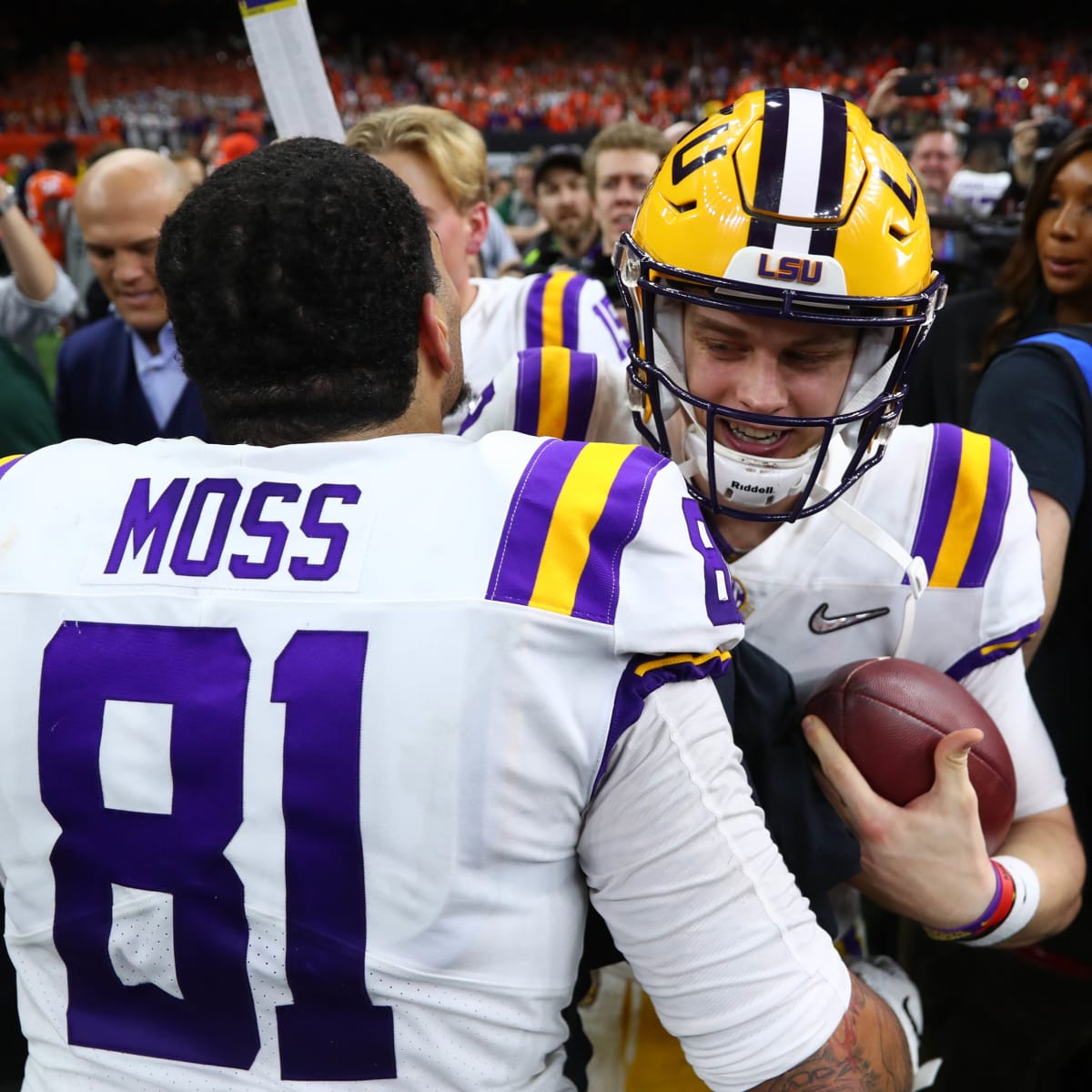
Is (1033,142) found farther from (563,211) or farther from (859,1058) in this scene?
(859,1058)

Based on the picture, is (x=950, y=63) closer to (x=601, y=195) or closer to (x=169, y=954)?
(x=601, y=195)

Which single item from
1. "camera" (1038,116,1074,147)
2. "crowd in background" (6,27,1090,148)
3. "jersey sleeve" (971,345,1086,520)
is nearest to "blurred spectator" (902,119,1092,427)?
"jersey sleeve" (971,345,1086,520)

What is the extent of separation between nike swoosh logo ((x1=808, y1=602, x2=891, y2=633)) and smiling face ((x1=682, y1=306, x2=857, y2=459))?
22 cm

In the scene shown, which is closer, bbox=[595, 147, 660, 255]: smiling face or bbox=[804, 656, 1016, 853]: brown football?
bbox=[804, 656, 1016, 853]: brown football

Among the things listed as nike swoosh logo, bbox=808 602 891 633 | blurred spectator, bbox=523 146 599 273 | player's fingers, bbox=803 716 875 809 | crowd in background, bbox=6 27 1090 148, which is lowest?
crowd in background, bbox=6 27 1090 148

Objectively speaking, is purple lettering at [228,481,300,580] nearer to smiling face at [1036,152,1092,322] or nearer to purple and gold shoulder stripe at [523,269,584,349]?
purple and gold shoulder stripe at [523,269,584,349]

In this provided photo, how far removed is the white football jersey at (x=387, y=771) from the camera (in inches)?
39.3

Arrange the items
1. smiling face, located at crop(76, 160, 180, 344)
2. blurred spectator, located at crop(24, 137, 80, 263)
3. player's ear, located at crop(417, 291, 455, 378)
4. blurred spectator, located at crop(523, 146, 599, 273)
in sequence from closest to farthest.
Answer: player's ear, located at crop(417, 291, 455, 378) < smiling face, located at crop(76, 160, 180, 344) < blurred spectator, located at crop(523, 146, 599, 273) < blurred spectator, located at crop(24, 137, 80, 263)

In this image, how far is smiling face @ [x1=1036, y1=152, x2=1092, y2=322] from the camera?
2590mm

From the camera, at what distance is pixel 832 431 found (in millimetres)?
1500

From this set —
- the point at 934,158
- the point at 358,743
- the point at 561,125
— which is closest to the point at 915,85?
the point at 934,158

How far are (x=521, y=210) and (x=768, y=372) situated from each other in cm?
897

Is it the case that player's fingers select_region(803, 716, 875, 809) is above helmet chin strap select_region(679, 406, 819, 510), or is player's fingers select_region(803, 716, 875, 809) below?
below

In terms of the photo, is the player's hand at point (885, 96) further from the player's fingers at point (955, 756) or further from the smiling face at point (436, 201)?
the player's fingers at point (955, 756)
